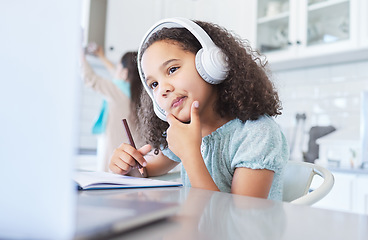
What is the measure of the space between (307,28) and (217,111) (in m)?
1.70

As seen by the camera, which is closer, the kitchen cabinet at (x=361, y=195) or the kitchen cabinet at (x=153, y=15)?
the kitchen cabinet at (x=361, y=195)

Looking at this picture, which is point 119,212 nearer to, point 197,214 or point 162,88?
point 197,214

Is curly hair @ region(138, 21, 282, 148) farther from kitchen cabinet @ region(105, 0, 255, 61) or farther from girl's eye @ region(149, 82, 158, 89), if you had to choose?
kitchen cabinet @ region(105, 0, 255, 61)

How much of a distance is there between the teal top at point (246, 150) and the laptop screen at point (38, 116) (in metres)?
0.66

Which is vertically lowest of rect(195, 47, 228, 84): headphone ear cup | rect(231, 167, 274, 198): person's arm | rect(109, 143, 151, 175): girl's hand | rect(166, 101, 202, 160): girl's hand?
rect(231, 167, 274, 198): person's arm

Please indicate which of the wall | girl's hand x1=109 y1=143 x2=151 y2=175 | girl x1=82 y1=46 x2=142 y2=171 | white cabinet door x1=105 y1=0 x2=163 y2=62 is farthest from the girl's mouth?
white cabinet door x1=105 y1=0 x2=163 y2=62

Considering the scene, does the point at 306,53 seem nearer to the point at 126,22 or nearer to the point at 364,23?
the point at 364,23

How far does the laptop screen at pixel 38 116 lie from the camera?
0.16 metres

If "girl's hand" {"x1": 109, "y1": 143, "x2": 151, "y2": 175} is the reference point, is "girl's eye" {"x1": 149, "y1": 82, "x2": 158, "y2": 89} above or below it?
above

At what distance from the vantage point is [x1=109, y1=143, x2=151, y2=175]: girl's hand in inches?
34.2

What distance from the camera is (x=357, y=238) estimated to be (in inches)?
10.8

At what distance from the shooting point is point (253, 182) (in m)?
0.78

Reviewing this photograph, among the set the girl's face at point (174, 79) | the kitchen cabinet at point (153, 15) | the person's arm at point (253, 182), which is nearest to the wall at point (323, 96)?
the kitchen cabinet at point (153, 15)

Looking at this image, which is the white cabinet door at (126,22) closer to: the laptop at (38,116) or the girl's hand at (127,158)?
the girl's hand at (127,158)
